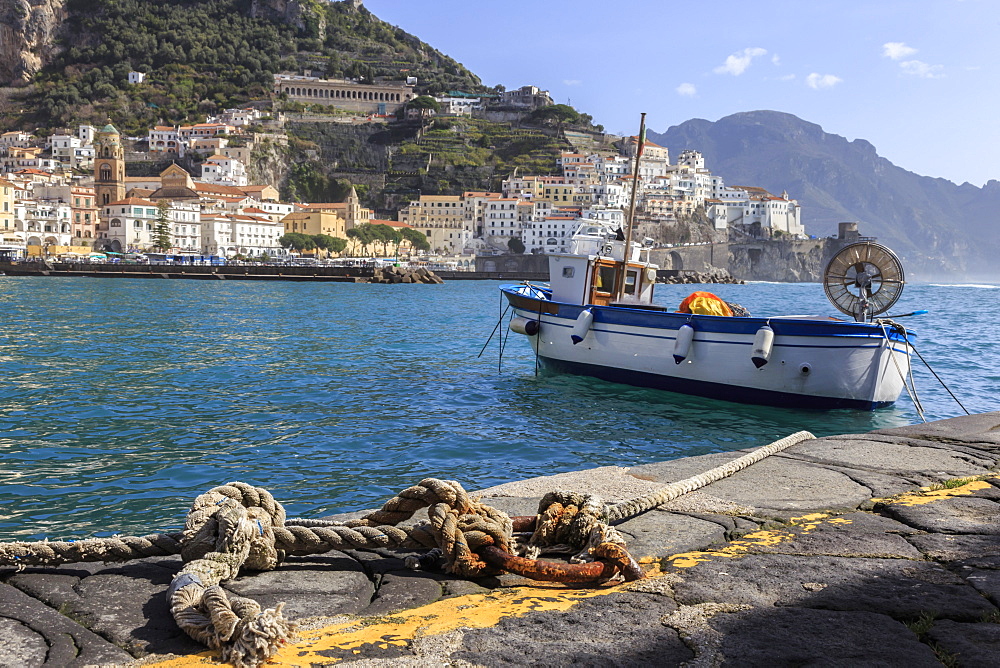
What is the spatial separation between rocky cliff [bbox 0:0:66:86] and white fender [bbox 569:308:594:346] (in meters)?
137

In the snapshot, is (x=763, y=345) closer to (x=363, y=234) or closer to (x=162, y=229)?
(x=162, y=229)

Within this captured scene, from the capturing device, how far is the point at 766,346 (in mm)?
10953

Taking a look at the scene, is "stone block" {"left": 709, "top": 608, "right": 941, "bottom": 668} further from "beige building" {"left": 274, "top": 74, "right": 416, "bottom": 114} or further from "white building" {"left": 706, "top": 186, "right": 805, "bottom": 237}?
"beige building" {"left": 274, "top": 74, "right": 416, "bottom": 114}

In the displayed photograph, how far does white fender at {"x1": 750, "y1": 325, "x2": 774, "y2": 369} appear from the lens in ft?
36.0

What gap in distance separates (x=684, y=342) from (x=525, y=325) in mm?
4095

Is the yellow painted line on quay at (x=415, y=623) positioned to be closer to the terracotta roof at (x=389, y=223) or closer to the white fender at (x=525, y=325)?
the white fender at (x=525, y=325)

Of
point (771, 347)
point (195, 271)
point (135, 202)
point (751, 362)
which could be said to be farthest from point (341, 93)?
point (771, 347)

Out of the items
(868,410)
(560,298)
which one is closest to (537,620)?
(868,410)

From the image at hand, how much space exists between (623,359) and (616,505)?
31.7 ft

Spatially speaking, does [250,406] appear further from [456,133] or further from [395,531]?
[456,133]

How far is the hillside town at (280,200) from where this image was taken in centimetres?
8100

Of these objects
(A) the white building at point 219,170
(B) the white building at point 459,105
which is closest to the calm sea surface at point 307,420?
(A) the white building at point 219,170

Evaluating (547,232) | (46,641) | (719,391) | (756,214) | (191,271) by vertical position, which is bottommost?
(191,271)

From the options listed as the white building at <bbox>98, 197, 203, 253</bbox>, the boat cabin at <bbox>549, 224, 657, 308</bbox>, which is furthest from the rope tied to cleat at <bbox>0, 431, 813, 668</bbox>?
the white building at <bbox>98, 197, 203, 253</bbox>
